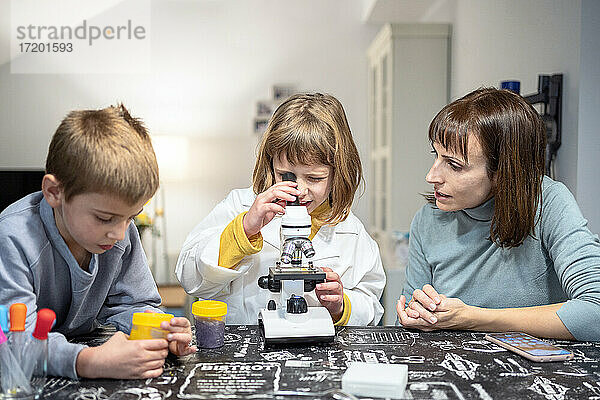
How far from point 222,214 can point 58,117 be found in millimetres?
3819

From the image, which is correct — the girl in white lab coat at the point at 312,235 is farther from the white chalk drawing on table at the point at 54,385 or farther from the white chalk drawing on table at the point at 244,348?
the white chalk drawing on table at the point at 54,385

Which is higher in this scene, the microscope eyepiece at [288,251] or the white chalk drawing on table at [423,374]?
the microscope eyepiece at [288,251]

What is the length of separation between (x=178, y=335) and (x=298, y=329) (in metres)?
→ 0.26

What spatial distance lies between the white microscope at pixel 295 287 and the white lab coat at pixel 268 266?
0.26 m

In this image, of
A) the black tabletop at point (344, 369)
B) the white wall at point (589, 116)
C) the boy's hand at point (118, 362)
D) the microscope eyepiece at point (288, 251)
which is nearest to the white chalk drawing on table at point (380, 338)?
the black tabletop at point (344, 369)

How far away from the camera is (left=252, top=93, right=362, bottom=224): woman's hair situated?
5.21 ft

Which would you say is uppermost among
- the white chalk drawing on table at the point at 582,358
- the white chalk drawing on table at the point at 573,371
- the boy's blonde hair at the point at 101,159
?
the boy's blonde hair at the point at 101,159

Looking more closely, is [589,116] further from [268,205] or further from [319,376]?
[319,376]

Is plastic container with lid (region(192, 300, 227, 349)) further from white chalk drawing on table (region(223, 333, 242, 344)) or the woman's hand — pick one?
the woman's hand

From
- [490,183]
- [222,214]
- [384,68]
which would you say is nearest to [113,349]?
[222,214]

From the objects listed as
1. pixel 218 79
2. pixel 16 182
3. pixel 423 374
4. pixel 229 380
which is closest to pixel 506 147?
pixel 423 374

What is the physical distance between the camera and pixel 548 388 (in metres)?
1.05

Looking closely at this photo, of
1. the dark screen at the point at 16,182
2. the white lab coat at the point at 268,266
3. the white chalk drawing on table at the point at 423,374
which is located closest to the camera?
the white chalk drawing on table at the point at 423,374

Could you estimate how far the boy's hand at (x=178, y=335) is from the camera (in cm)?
117
